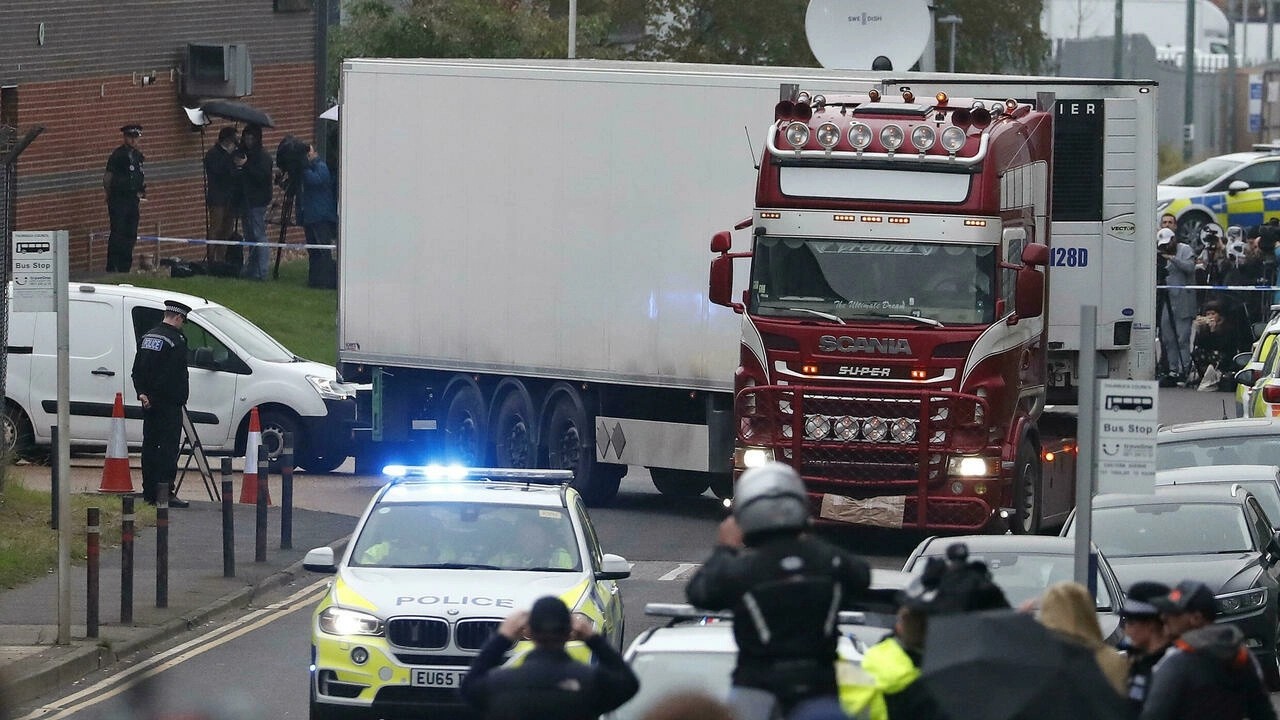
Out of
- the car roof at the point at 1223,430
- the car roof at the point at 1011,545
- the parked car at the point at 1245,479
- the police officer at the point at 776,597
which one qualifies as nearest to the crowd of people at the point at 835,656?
the police officer at the point at 776,597

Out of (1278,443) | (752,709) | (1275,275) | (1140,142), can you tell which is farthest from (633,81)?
(1275,275)

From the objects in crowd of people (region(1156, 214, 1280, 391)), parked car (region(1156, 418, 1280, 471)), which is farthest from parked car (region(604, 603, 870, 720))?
crowd of people (region(1156, 214, 1280, 391))

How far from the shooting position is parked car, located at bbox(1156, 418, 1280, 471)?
778 inches

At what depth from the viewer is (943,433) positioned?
1880cm

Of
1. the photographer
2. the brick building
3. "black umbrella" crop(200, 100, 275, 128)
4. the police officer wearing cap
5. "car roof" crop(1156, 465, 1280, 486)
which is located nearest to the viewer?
"car roof" crop(1156, 465, 1280, 486)

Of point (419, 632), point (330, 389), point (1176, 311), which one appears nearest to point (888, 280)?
point (419, 632)

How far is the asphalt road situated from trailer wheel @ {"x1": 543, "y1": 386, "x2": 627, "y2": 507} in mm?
253

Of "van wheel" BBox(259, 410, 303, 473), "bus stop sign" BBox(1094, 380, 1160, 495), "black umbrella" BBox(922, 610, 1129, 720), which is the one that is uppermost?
"bus stop sign" BBox(1094, 380, 1160, 495)

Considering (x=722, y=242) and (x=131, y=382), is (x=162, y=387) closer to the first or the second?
(x=131, y=382)

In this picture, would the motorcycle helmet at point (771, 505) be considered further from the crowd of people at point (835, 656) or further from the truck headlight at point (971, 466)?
the truck headlight at point (971, 466)

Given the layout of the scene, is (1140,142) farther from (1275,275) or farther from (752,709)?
(1275,275)

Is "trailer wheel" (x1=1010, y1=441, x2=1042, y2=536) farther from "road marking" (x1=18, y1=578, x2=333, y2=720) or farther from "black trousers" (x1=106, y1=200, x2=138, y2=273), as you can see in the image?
"black trousers" (x1=106, y1=200, x2=138, y2=273)

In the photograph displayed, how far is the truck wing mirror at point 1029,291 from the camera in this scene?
18.5 meters

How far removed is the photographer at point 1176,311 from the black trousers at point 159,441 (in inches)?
668
